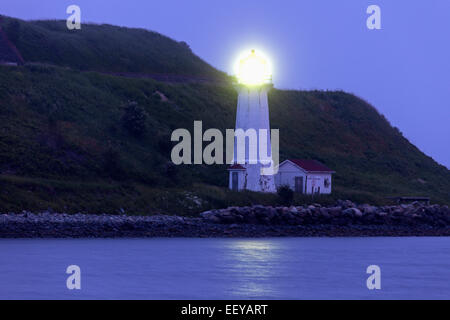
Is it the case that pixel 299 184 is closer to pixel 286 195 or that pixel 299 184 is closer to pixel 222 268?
pixel 286 195

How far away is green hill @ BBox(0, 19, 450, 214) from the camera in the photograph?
43031mm

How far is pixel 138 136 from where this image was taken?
170 feet

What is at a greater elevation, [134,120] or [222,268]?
[134,120]

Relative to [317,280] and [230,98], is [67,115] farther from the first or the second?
[317,280]

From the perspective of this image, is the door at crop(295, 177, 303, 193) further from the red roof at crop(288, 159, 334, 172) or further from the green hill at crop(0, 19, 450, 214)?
the green hill at crop(0, 19, 450, 214)

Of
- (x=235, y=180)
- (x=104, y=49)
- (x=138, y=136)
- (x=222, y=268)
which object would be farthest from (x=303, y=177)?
(x=104, y=49)

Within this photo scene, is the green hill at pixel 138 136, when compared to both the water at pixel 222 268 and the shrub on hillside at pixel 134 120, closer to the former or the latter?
the shrub on hillside at pixel 134 120

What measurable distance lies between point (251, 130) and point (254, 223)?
257 inches

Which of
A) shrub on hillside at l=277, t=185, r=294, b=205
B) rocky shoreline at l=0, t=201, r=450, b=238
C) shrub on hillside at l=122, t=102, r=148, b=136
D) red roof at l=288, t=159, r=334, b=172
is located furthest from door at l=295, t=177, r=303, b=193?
shrub on hillside at l=122, t=102, r=148, b=136

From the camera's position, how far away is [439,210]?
50406 millimetres

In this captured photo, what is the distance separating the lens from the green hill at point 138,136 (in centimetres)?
→ 4303

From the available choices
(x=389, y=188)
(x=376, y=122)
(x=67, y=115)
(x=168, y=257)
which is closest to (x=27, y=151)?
(x=67, y=115)
